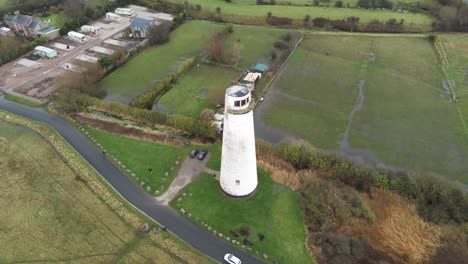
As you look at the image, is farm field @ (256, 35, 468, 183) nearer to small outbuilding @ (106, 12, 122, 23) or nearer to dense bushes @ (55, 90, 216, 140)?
dense bushes @ (55, 90, 216, 140)

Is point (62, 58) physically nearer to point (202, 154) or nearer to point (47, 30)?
point (47, 30)

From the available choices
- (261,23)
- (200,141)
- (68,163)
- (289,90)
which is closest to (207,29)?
(261,23)

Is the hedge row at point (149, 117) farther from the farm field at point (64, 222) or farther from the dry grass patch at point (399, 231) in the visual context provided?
the dry grass patch at point (399, 231)

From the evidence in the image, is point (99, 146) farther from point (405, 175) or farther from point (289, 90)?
point (405, 175)

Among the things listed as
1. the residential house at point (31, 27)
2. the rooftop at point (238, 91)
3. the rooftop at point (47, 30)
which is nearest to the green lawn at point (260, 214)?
the rooftop at point (238, 91)

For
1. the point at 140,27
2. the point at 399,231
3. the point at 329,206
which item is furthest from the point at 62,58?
the point at 399,231
